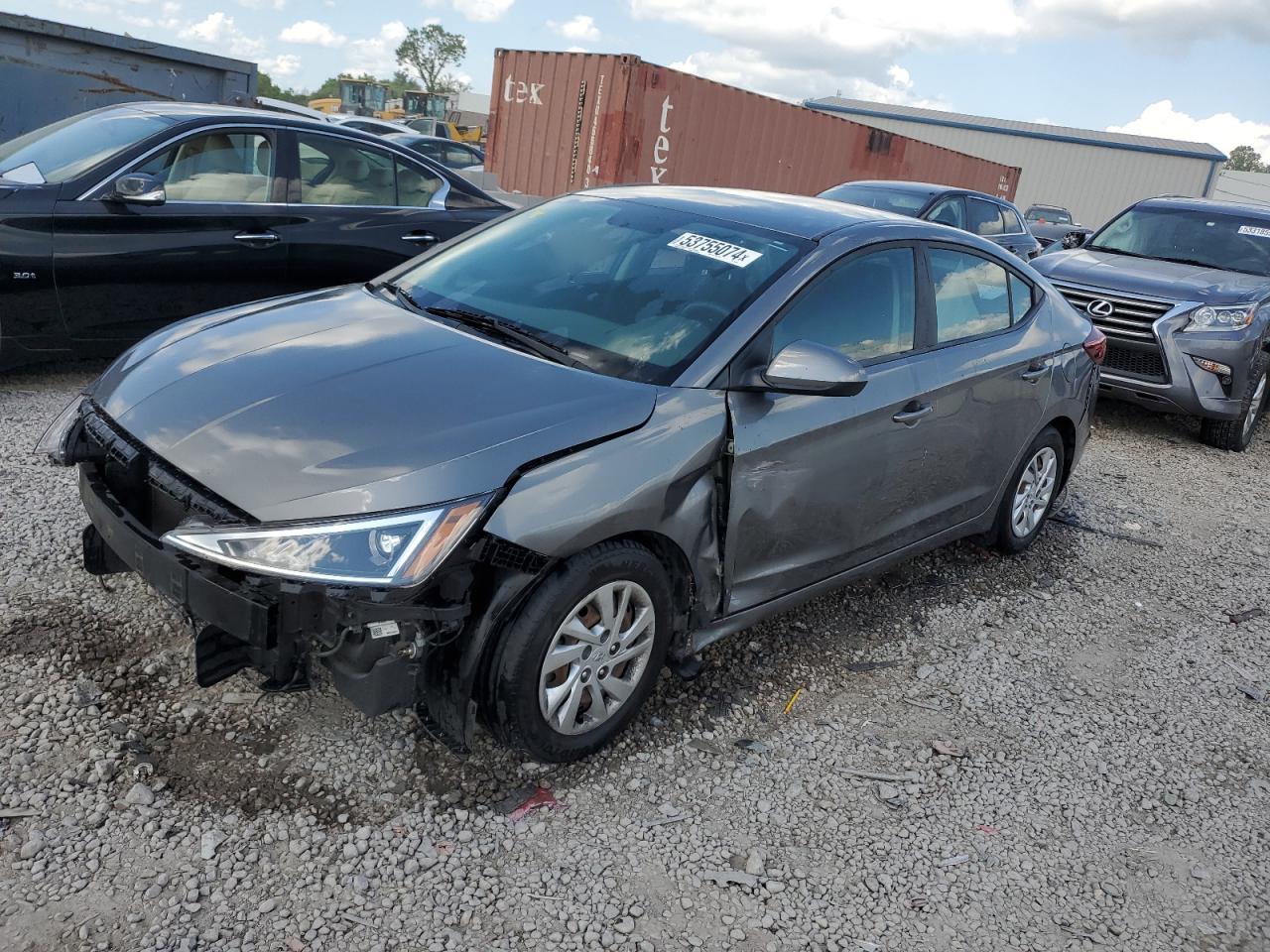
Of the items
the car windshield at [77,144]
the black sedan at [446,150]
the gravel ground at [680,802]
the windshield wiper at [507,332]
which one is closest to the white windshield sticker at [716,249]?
the windshield wiper at [507,332]

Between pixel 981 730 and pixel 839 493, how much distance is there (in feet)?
3.16

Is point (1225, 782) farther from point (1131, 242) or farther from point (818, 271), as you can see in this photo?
point (1131, 242)

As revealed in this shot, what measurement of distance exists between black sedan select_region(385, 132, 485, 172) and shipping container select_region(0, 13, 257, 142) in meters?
7.73

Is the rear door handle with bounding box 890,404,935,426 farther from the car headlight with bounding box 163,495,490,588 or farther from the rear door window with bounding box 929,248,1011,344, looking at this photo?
the car headlight with bounding box 163,495,490,588

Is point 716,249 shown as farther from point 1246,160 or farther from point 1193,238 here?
point 1246,160

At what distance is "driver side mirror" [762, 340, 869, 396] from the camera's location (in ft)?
10.1

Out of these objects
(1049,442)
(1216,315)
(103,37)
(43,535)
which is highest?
(103,37)

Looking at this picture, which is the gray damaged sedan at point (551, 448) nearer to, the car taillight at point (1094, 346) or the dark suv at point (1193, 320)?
the car taillight at point (1094, 346)

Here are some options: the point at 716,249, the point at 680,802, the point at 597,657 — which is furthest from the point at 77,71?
the point at 680,802

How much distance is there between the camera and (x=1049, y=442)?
4.98m

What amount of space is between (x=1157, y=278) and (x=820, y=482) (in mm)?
5777

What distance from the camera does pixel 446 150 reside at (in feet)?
64.7

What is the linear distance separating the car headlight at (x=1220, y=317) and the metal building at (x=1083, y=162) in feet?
146

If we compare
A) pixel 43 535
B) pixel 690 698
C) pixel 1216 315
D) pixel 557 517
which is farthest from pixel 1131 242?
pixel 43 535
